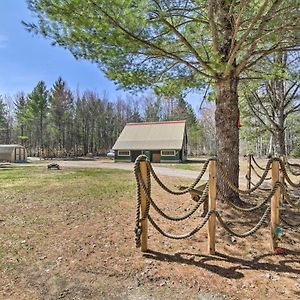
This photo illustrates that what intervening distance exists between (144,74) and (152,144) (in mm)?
23912

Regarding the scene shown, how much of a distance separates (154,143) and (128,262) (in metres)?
26.7

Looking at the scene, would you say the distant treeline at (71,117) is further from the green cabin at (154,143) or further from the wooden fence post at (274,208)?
the wooden fence post at (274,208)

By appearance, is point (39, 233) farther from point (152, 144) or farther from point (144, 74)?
point (152, 144)

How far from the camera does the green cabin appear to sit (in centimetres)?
2930

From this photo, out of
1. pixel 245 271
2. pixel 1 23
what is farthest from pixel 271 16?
pixel 1 23

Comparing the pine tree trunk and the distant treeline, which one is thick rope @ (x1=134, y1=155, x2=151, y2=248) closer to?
the pine tree trunk

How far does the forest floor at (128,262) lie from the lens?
2964 millimetres

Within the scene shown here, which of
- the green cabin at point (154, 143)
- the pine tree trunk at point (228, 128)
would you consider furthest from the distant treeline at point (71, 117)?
the pine tree trunk at point (228, 128)

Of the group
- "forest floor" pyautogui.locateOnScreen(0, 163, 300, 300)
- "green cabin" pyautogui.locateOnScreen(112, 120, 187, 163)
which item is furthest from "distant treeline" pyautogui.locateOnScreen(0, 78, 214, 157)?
"forest floor" pyautogui.locateOnScreen(0, 163, 300, 300)

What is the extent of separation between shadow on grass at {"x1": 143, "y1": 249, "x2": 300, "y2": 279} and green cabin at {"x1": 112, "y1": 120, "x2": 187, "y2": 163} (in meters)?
25.0

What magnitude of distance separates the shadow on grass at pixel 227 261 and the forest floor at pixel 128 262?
11 millimetres

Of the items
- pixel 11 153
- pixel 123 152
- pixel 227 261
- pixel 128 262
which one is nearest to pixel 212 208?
pixel 227 261

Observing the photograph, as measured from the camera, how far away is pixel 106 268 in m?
3.48

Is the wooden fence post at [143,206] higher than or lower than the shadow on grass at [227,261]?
higher
